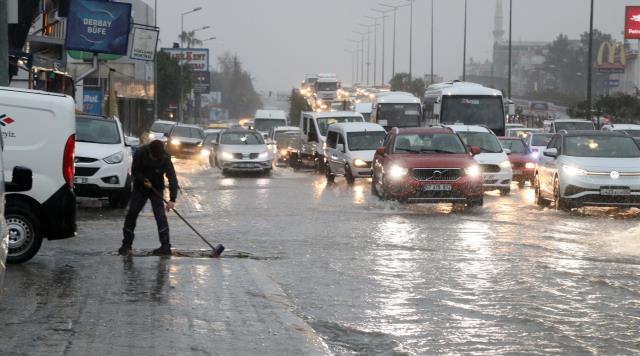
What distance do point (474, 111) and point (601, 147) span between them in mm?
19695

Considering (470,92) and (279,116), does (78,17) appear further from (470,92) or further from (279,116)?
(279,116)

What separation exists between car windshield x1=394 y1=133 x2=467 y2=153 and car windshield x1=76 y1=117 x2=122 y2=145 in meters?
5.94

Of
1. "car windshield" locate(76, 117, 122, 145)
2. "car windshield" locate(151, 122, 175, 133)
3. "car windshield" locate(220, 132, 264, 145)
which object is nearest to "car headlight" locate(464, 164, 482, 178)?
"car windshield" locate(76, 117, 122, 145)

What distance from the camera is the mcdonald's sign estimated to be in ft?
367

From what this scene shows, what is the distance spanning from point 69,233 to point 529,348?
6.19 m

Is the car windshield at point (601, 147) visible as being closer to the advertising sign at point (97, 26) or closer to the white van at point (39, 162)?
the white van at point (39, 162)

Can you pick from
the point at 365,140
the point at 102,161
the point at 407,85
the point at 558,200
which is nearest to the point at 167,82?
the point at 407,85

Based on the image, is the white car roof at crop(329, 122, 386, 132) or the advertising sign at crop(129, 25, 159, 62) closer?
the white car roof at crop(329, 122, 386, 132)

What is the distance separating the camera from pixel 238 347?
8430mm

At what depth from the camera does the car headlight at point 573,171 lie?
2208cm

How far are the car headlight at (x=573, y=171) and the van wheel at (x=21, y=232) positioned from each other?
12180 mm

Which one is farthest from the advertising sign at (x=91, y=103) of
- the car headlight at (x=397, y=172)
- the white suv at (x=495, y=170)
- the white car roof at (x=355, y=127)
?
the car headlight at (x=397, y=172)

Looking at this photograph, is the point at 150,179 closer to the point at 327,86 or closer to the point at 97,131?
the point at 97,131

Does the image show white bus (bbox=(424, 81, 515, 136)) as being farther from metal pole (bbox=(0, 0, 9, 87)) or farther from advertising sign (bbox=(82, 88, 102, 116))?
metal pole (bbox=(0, 0, 9, 87))
